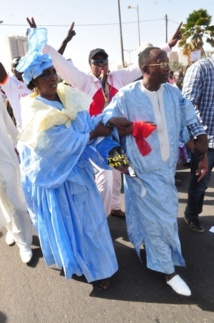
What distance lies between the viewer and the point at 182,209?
3602 mm

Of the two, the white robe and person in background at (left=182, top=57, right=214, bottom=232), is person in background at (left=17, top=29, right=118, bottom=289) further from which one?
person in background at (left=182, top=57, right=214, bottom=232)

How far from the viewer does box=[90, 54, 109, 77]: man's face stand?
10.5 feet

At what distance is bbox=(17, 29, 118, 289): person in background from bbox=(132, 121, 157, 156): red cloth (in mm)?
204

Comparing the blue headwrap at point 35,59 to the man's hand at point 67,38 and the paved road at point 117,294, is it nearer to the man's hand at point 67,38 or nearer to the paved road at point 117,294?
the man's hand at point 67,38

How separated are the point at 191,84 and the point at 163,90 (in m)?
0.63

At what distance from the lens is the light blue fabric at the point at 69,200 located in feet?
6.71

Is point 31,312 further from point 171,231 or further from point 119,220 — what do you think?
point 119,220

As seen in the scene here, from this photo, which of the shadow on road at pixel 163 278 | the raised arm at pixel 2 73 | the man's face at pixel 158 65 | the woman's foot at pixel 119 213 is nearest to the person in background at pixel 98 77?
the woman's foot at pixel 119 213

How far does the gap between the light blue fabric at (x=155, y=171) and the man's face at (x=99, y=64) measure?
1.12m

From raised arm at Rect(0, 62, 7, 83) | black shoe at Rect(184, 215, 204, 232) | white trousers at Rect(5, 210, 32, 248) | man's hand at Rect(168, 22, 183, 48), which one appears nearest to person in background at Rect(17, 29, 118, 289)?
white trousers at Rect(5, 210, 32, 248)

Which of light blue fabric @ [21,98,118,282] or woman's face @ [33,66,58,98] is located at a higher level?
woman's face @ [33,66,58,98]

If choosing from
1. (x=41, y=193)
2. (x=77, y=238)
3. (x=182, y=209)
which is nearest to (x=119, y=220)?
(x=182, y=209)

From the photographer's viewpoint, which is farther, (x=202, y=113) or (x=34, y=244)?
(x=34, y=244)

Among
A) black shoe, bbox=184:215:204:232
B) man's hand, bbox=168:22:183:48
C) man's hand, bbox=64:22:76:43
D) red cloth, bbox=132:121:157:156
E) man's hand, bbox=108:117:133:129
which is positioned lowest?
black shoe, bbox=184:215:204:232
